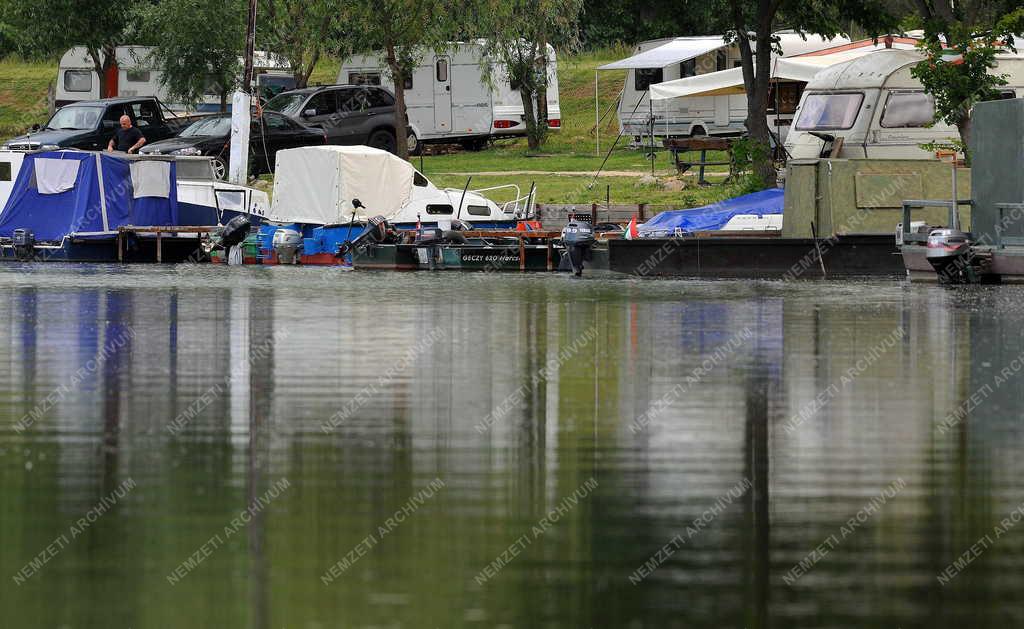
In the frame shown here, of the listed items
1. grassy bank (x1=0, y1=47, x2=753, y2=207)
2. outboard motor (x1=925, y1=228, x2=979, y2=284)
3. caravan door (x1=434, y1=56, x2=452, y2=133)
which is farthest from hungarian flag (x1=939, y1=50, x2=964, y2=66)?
caravan door (x1=434, y1=56, x2=452, y2=133)

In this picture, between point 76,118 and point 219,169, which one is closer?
point 219,169

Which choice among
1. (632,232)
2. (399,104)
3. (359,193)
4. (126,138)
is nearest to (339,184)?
(359,193)

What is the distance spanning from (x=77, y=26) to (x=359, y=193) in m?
20.6

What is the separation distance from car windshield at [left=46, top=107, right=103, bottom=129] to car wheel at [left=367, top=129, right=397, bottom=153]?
7.48 metres

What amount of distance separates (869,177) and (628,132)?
20.5 meters

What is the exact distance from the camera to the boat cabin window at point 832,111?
39281 millimetres

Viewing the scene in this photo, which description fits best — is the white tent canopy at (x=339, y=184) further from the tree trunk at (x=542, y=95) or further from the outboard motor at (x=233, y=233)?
the tree trunk at (x=542, y=95)

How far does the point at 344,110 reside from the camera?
52.3m

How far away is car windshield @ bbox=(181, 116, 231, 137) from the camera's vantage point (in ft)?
160

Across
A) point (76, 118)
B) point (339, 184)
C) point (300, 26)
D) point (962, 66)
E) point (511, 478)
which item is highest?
point (300, 26)

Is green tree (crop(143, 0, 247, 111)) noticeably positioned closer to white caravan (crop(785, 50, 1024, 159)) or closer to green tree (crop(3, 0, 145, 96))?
green tree (crop(3, 0, 145, 96))

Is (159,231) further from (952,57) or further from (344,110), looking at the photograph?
(952,57)

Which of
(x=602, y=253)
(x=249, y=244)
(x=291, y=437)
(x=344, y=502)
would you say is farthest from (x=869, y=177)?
(x=344, y=502)

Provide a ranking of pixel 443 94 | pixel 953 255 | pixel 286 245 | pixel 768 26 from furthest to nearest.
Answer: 1. pixel 443 94
2. pixel 286 245
3. pixel 768 26
4. pixel 953 255
